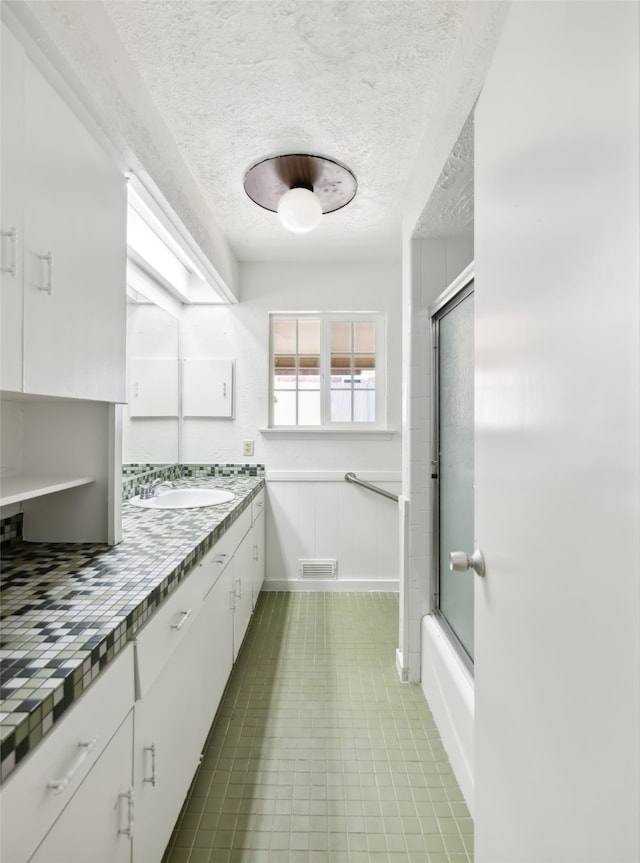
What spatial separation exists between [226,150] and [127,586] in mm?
1707

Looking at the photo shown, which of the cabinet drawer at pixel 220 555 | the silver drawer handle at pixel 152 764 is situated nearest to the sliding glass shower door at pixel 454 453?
the cabinet drawer at pixel 220 555

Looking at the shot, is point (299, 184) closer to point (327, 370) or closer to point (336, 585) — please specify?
point (327, 370)

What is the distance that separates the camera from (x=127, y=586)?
3.43 ft

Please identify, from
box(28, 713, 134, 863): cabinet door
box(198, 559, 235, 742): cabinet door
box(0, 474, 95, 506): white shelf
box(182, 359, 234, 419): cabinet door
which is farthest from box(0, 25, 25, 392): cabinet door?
box(182, 359, 234, 419): cabinet door

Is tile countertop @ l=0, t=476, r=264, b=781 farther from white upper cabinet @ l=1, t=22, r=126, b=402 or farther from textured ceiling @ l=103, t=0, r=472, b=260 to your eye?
textured ceiling @ l=103, t=0, r=472, b=260

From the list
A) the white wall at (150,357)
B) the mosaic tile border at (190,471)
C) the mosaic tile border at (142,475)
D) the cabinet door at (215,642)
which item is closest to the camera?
the cabinet door at (215,642)

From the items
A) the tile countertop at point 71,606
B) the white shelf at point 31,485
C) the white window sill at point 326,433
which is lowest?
the tile countertop at point 71,606

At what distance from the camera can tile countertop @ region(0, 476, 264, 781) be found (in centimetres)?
63

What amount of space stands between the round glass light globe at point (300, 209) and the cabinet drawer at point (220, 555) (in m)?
1.37

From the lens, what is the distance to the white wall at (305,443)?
3072 mm

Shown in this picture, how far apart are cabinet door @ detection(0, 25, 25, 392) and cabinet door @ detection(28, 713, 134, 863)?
74cm

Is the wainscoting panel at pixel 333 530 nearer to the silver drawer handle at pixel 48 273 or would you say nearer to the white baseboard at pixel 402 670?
the white baseboard at pixel 402 670

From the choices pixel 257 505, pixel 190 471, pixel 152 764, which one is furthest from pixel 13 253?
pixel 190 471

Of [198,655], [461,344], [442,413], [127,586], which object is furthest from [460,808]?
[461,344]
